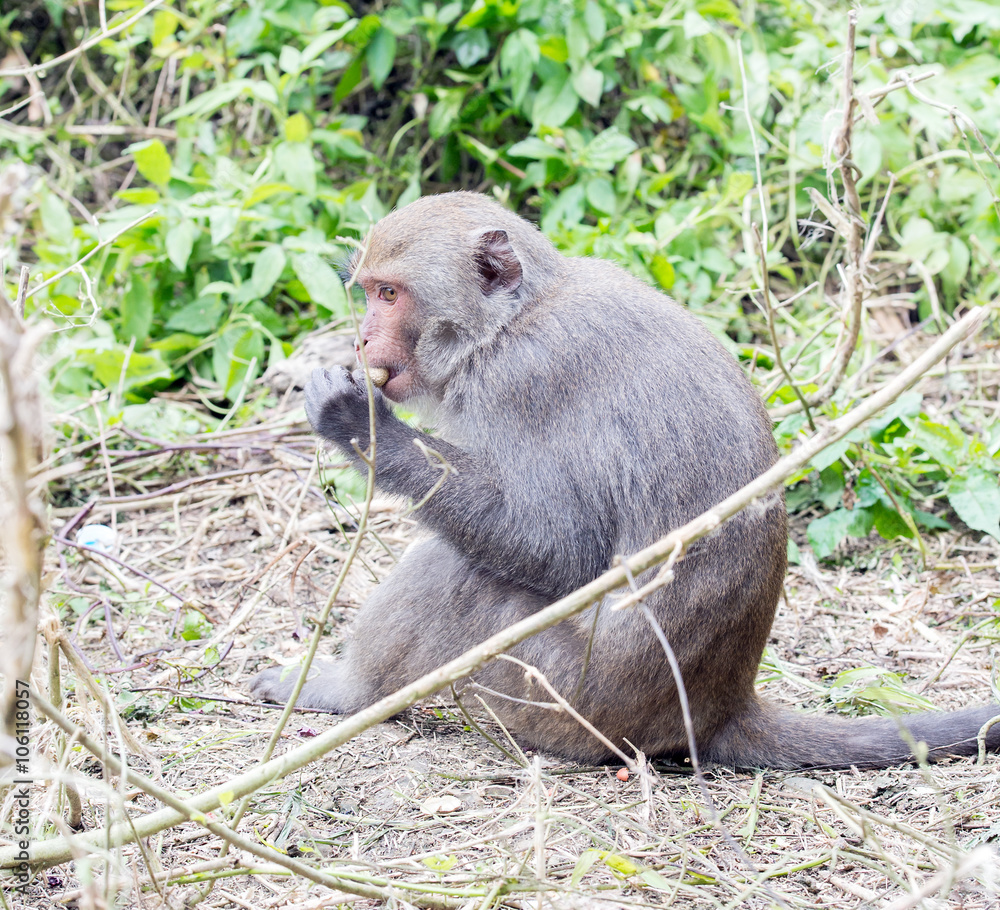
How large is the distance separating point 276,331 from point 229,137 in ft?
5.98

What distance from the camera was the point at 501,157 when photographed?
6.89 m

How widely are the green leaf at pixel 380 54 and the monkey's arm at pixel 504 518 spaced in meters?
3.97

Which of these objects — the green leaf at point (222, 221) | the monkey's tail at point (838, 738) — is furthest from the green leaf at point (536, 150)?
the monkey's tail at point (838, 738)

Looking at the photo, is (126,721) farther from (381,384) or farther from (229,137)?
(229,137)

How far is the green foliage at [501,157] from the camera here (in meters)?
5.96

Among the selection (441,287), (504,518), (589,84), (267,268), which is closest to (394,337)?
(441,287)

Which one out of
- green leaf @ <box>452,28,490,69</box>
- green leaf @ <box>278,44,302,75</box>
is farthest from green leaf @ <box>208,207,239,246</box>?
green leaf @ <box>452,28,490,69</box>

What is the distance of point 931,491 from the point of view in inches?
205

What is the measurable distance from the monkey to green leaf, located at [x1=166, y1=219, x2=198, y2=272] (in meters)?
2.34

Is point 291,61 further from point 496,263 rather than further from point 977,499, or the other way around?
point 977,499

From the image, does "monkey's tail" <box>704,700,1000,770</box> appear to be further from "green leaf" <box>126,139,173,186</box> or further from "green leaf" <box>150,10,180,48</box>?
"green leaf" <box>150,10,180,48</box>

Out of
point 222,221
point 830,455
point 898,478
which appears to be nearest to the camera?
point 830,455

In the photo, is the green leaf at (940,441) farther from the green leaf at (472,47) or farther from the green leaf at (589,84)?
the green leaf at (472,47)

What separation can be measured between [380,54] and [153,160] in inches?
68.8
